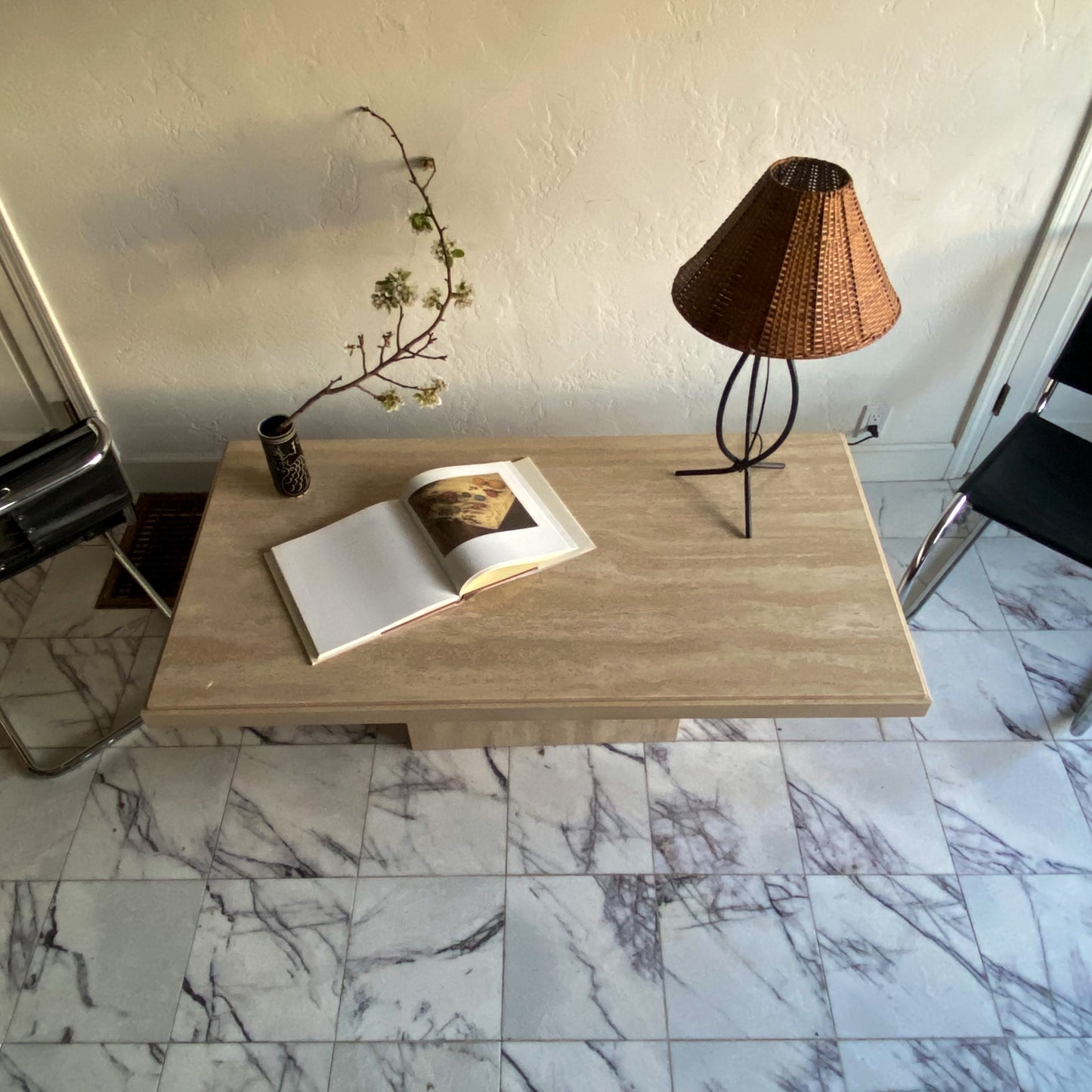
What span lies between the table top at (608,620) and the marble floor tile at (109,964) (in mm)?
407

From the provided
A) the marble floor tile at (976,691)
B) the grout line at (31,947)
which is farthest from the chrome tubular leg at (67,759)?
the marble floor tile at (976,691)

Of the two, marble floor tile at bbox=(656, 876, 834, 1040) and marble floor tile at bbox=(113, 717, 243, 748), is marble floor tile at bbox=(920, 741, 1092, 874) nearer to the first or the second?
marble floor tile at bbox=(656, 876, 834, 1040)

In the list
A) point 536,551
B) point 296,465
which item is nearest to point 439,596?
point 536,551

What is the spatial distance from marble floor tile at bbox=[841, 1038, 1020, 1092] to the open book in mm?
908

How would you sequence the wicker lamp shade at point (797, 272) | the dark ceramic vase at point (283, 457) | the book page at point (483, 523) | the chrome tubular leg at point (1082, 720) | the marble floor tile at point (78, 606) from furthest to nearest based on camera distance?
the marble floor tile at point (78, 606) → the chrome tubular leg at point (1082, 720) → the dark ceramic vase at point (283, 457) → the book page at point (483, 523) → the wicker lamp shade at point (797, 272)

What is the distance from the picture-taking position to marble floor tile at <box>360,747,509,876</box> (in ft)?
5.16

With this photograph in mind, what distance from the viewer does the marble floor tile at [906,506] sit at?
2.09m

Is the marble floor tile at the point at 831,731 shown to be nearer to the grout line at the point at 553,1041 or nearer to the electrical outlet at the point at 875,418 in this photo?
the grout line at the point at 553,1041

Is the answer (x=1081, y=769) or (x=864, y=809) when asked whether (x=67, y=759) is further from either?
(x=1081, y=769)

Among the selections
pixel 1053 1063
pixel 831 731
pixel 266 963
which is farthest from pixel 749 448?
pixel 266 963

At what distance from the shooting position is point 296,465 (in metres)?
1.60

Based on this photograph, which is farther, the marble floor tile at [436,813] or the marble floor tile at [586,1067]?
the marble floor tile at [436,813]

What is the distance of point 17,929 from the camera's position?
150 cm

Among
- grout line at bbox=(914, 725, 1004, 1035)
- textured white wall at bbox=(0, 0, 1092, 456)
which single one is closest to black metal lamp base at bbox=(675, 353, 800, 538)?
textured white wall at bbox=(0, 0, 1092, 456)
